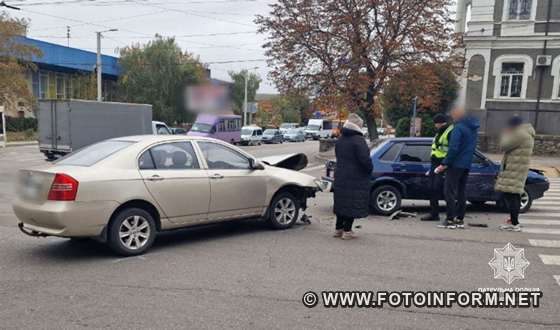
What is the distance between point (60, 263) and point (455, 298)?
14.5ft

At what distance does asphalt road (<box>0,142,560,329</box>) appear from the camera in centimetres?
394

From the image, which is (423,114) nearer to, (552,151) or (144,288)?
(552,151)

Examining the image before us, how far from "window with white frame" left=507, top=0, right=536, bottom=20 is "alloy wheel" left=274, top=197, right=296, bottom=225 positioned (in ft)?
83.5

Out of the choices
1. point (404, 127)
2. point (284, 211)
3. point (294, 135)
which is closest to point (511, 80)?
point (404, 127)

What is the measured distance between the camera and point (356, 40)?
2177 cm

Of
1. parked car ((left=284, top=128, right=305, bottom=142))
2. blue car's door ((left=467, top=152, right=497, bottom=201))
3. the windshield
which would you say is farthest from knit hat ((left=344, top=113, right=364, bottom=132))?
parked car ((left=284, top=128, right=305, bottom=142))

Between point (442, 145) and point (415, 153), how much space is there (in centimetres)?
100

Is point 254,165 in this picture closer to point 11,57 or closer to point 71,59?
point 11,57

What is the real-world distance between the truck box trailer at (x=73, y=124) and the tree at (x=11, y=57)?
15.8 metres

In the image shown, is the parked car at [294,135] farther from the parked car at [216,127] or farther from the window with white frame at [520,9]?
the window with white frame at [520,9]

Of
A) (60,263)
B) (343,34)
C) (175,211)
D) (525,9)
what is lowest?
(60,263)

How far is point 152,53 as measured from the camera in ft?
125

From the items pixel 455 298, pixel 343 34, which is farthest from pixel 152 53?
pixel 455 298

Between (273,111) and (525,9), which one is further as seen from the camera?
(273,111)
